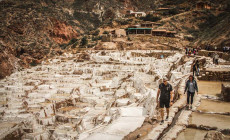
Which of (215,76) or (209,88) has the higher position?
(215,76)

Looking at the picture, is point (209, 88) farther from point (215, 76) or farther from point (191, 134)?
point (191, 134)

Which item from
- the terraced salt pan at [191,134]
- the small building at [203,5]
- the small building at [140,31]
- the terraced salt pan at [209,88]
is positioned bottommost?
the terraced salt pan at [191,134]

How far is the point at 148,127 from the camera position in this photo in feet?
17.7

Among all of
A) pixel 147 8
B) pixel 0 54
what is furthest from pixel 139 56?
pixel 147 8

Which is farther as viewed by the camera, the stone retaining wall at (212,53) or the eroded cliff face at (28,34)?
the eroded cliff face at (28,34)

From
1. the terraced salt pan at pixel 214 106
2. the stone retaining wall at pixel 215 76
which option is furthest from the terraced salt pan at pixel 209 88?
the terraced salt pan at pixel 214 106

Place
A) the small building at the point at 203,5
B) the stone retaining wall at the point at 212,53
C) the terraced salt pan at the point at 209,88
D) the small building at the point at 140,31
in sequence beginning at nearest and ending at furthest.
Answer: the terraced salt pan at the point at 209,88
the stone retaining wall at the point at 212,53
the small building at the point at 140,31
the small building at the point at 203,5

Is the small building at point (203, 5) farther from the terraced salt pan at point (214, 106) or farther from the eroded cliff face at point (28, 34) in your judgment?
the terraced salt pan at point (214, 106)

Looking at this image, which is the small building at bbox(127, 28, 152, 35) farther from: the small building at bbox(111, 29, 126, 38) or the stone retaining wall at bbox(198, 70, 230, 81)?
the stone retaining wall at bbox(198, 70, 230, 81)

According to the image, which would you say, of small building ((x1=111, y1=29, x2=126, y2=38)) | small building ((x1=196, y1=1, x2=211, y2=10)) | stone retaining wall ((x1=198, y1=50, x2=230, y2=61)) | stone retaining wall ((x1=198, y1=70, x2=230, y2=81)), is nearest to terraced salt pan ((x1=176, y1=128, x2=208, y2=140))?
stone retaining wall ((x1=198, y1=70, x2=230, y2=81))

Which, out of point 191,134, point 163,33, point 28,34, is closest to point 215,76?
point 191,134

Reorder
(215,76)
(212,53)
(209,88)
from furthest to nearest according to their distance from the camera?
1. (212,53)
2. (215,76)
3. (209,88)

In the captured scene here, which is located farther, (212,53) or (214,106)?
(212,53)

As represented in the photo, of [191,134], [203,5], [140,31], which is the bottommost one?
[191,134]
